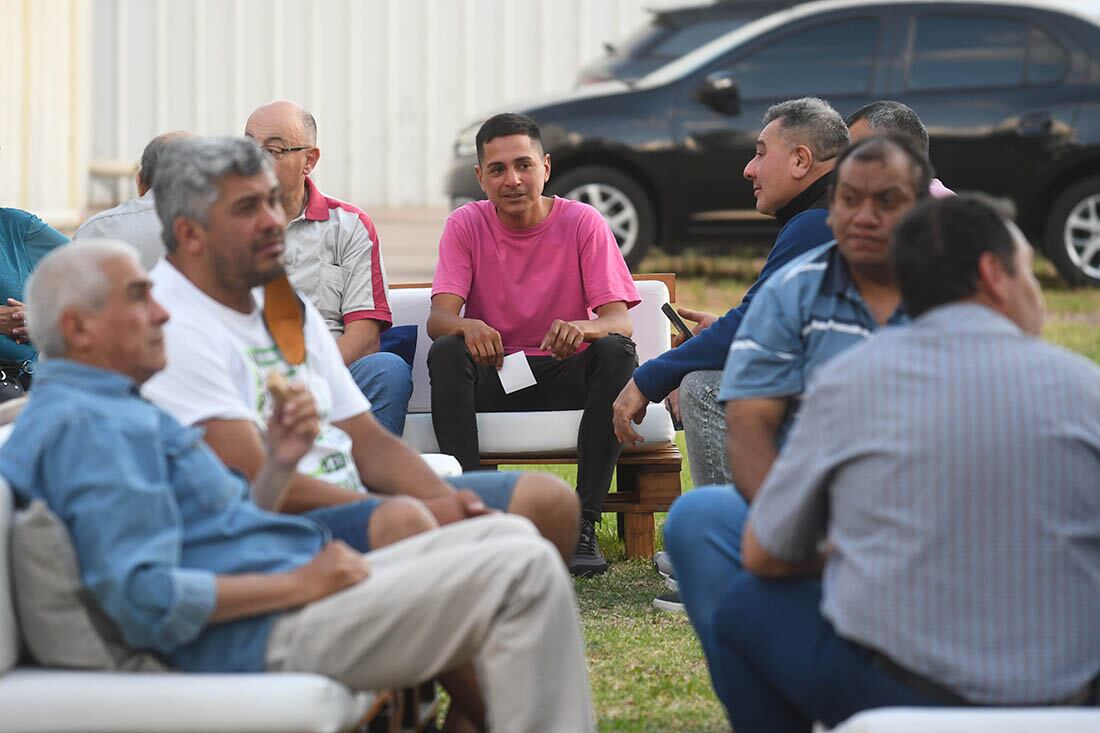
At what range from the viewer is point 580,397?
17.5ft

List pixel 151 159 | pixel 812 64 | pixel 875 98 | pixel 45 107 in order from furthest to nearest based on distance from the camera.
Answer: pixel 45 107
pixel 812 64
pixel 875 98
pixel 151 159

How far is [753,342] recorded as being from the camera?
3.23 metres

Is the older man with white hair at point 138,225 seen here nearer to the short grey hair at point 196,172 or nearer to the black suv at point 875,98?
the short grey hair at point 196,172

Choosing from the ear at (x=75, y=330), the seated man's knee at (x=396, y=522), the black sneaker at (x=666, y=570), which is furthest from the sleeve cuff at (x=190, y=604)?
the black sneaker at (x=666, y=570)

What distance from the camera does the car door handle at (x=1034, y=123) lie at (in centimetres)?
1002

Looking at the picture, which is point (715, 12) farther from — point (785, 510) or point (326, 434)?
point (785, 510)

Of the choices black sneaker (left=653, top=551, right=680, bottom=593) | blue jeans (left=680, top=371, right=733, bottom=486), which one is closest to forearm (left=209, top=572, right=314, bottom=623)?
blue jeans (left=680, top=371, right=733, bottom=486)

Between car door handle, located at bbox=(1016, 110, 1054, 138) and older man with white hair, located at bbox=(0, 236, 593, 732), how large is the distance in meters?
8.01

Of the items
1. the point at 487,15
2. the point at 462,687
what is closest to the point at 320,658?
the point at 462,687

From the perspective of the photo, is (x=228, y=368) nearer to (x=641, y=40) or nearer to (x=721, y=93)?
(x=721, y=93)

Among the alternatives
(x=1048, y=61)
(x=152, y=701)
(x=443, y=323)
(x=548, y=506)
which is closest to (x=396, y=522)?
(x=548, y=506)

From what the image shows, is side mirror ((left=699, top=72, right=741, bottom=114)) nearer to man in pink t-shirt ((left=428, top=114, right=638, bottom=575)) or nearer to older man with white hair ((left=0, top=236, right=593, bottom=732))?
man in pink t-shirt ((left=428, top=114, right=638, bottom=575))

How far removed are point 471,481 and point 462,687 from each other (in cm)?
51

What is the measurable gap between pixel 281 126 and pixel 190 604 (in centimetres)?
290
